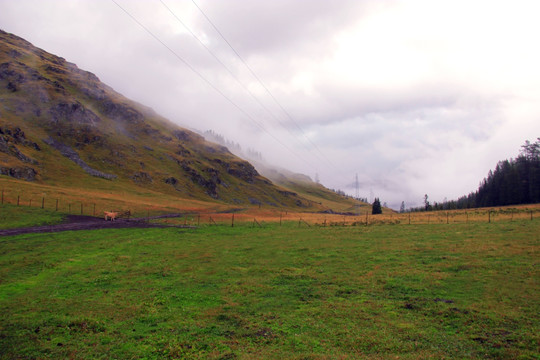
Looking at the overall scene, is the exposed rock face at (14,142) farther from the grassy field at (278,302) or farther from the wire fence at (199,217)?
the grassy field at (278,302)

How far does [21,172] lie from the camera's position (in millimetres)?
118562

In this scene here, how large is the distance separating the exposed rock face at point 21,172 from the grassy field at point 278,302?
100961 millimetres

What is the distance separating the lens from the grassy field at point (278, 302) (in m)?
13.1

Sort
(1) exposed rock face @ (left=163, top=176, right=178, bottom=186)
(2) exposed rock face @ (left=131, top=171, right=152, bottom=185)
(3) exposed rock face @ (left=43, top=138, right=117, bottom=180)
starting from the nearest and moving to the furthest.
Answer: (3) exposed rock face @ (left=43, top=138, right=117, bottom=180), (2) exposed rock face @ (left=131, top=171, right=152, bottom=185), (1) exposed rock face @ (left=163, top=176, right=178, bottom=186)

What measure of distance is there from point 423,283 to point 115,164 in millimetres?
187183

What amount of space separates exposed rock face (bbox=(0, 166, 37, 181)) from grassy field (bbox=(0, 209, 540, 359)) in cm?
10096

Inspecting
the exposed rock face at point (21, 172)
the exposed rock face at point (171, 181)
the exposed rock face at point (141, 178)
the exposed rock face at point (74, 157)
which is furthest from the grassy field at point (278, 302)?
the exposed rock face at point (171, 181)

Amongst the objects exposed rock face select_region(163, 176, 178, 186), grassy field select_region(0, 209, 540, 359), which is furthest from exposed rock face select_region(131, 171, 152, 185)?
grassy field select_region(0, 209, 540, 359)

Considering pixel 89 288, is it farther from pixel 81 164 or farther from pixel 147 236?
pixel 81 164

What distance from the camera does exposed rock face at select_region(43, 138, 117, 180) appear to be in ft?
522

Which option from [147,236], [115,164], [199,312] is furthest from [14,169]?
[199,312]

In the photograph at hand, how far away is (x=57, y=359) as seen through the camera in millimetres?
12586

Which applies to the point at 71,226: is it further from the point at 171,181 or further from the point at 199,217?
the point at 171,181

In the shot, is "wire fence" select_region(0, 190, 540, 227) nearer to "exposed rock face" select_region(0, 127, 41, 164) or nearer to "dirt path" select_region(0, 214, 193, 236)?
"dirt path" select_region(0, 214, 193, 236)
